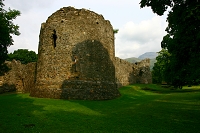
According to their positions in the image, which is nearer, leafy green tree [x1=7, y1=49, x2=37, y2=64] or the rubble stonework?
the rubble stonework

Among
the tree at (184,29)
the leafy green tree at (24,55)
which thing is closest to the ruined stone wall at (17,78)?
the tree at (184,29)

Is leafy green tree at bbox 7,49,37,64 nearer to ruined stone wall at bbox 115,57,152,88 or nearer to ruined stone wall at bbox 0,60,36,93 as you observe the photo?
ruined stone wall at bbox 0,60,36,93

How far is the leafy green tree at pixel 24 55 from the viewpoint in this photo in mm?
52175

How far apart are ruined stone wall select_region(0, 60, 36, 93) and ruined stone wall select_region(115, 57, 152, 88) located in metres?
13.9

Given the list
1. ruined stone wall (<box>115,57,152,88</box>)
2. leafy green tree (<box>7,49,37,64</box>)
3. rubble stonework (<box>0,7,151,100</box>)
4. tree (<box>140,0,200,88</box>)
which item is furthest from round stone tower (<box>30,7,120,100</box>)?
leafy green tree (<box>7,49,37,64</box>)

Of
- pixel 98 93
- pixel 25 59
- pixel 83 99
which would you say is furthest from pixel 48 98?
pixel 25 59

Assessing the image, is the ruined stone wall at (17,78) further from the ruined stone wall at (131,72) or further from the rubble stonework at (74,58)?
the ruined stone wall at (131,72)

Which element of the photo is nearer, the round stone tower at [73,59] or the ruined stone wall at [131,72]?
the round stone tower at [73,59]

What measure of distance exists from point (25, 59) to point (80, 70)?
Answer: 140ft

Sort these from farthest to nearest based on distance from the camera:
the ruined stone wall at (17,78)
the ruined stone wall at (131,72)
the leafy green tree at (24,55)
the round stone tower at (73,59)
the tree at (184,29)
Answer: the leafy green tree at (24,55) < the ruined stone wall at (131,72) < the ruined stone wall at (17,78) < the round stone tower at (73,59) < the tree at (184,29)

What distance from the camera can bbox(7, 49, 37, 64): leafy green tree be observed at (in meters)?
52.2

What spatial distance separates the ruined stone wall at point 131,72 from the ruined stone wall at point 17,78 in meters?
13.9

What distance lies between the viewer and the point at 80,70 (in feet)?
51.0

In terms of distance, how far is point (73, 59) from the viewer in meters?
15.6
